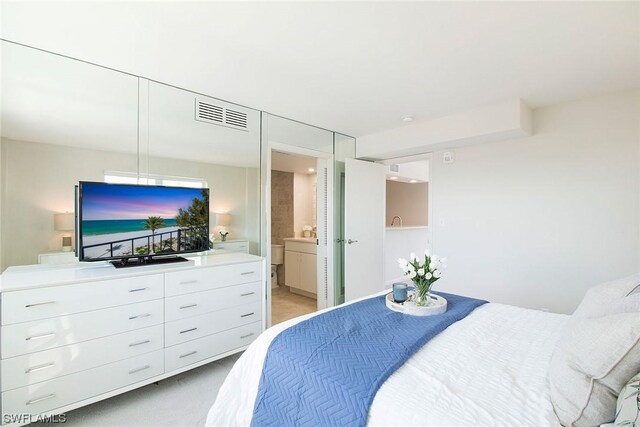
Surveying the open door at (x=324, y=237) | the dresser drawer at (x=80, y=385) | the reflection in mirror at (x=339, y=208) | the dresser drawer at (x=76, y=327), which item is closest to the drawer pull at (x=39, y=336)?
the dresser drawer at (x=76, y=327)

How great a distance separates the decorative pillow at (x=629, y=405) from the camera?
2.47 feet

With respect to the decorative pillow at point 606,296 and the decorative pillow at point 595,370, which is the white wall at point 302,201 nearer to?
the decorative pillow at point 606,296

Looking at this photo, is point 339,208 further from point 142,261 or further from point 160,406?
point 160,406

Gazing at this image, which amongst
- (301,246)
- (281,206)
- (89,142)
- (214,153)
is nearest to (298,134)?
(214,153)

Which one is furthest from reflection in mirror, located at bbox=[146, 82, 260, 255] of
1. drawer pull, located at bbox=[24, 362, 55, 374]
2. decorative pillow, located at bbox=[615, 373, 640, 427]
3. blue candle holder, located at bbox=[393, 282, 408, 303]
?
decorative pillow, located at bbox=[615, 373, 640, 427]

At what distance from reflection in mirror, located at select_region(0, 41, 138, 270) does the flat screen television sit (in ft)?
0.48

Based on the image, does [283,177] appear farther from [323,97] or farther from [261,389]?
[261,389]

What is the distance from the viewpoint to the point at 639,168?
253cm

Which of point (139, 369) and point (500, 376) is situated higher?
point (500, 376)

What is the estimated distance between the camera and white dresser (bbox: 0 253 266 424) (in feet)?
5.39

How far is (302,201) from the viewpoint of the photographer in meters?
5.83

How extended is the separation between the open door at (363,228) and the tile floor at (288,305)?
2.30 feet

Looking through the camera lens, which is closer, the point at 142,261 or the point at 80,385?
the point at 80,385

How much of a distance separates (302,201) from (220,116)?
10.3 ft
